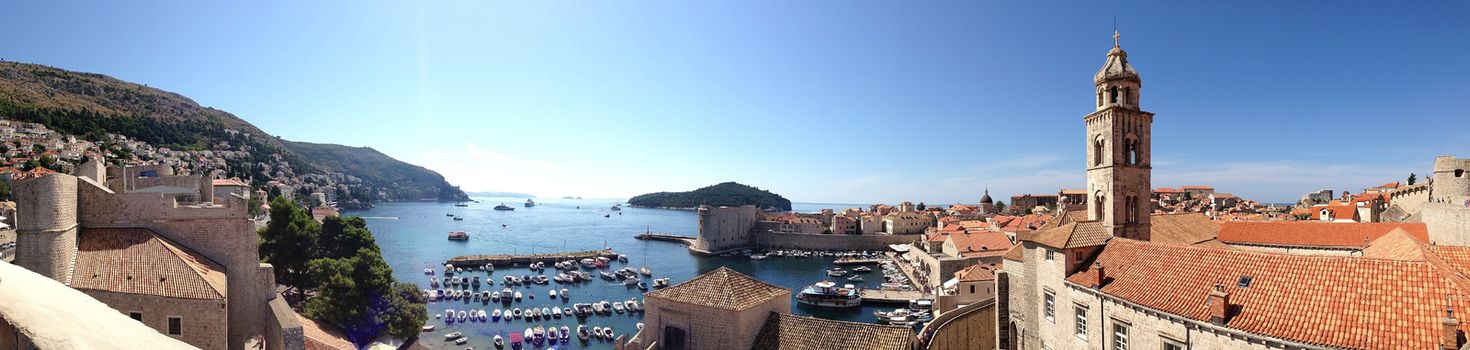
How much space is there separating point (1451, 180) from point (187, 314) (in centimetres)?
3571

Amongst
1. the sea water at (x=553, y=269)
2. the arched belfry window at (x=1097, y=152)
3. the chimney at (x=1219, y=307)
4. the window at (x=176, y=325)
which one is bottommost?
the sea water at (x=553, y=269)

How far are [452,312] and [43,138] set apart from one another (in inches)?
1912

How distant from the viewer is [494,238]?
86.2 meters

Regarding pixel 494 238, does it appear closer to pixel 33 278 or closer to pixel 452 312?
pixel 452 312

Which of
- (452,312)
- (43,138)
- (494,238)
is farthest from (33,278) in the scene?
(494,238)

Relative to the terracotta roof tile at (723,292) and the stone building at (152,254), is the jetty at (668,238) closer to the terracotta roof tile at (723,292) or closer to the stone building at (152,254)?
the terracotta roof tile at (723,292)

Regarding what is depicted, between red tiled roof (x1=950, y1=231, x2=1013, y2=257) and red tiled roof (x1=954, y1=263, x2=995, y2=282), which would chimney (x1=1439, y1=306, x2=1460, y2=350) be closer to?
red tiled roof (x1=954, y1=263, x2=995, y2=282)

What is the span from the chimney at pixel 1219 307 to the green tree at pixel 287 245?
30.4 meters

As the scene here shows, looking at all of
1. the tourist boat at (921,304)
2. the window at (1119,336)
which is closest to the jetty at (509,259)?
the tourist boat at (921,304)

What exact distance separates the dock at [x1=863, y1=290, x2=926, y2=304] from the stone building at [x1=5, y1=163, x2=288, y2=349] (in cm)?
3111

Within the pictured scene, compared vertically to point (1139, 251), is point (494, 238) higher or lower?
lower

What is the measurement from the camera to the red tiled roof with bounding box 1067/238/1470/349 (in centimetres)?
789

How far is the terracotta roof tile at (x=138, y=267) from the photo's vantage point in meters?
11.0

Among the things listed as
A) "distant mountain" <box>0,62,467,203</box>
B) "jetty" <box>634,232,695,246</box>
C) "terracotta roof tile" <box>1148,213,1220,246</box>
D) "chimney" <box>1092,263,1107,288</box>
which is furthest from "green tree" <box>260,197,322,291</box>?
"jetty" <box>634,232,695,246</box>
